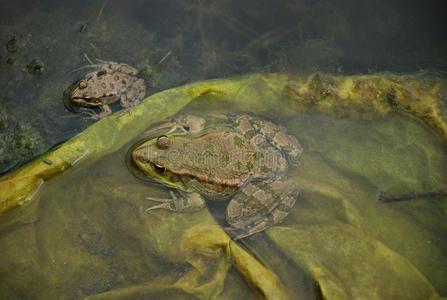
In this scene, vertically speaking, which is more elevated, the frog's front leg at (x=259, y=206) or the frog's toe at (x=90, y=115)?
the frog's toe at (x=90, y=115)

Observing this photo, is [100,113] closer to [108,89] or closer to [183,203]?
[108,89]

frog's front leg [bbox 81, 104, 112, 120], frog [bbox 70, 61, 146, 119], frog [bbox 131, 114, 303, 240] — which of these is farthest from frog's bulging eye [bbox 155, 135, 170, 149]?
frog's front leg [bbox 81, 104, 112, 120]

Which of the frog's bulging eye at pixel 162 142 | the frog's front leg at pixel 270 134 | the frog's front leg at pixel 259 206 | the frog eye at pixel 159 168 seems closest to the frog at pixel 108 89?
the frog's bulging eye at pixel 162 142

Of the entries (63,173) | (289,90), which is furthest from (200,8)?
(63,173)

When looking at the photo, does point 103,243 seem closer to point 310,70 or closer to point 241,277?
point 241,277

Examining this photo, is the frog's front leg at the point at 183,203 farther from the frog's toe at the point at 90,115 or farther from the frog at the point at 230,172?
the frog's toe at the point at 90,115

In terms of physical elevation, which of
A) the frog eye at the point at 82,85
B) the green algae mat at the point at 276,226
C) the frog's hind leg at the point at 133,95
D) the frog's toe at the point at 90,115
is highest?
the frog eye at the point at 82,85

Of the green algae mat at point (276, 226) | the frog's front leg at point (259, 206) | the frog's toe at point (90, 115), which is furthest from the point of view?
the frog's toe at point (90, 115)
